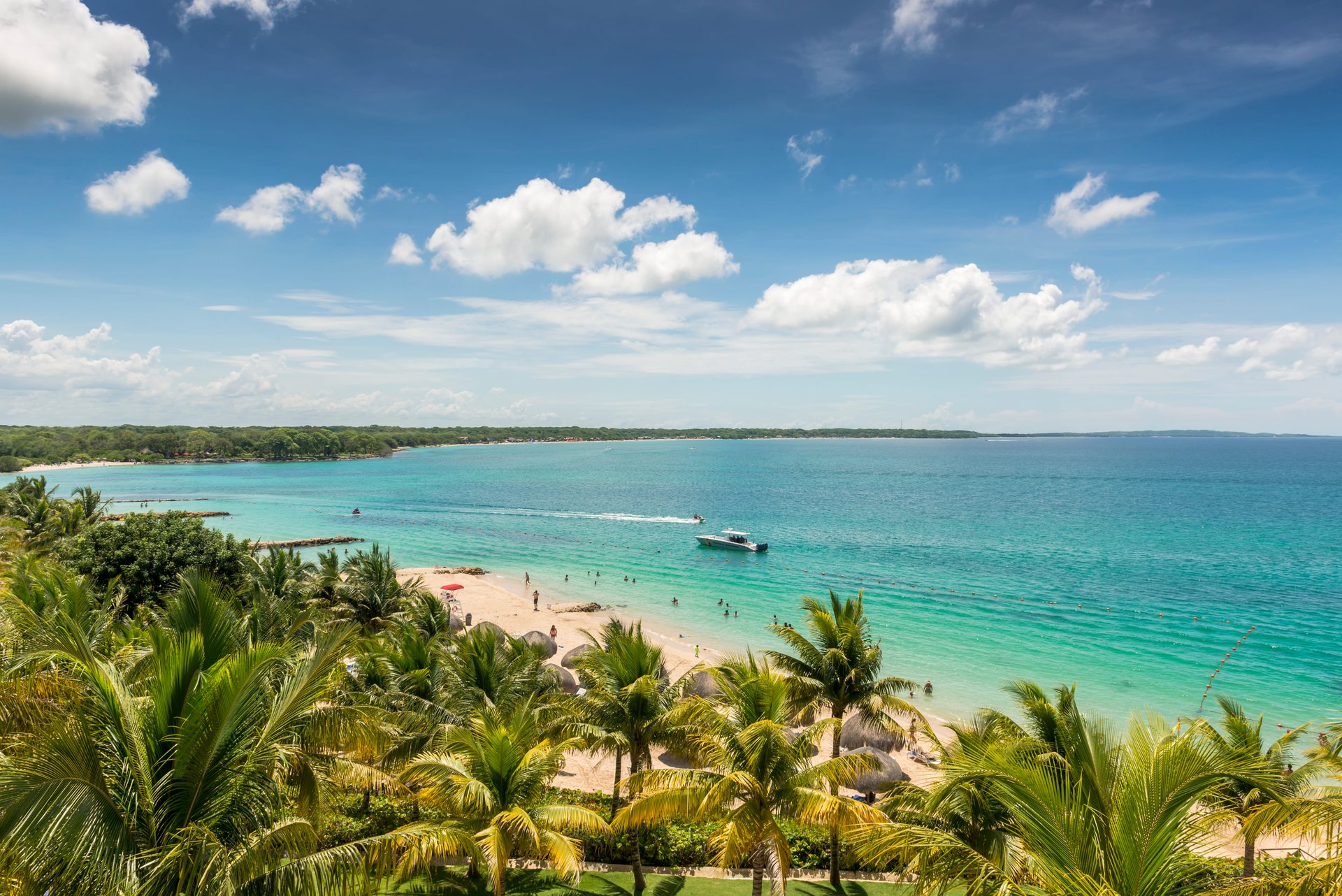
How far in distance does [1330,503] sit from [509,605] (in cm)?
12851

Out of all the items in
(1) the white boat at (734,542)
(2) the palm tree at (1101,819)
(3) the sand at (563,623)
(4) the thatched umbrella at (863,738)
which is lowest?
(3) the sand at (563,623)

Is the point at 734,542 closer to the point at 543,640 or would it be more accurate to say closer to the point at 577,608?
the point at 577,608

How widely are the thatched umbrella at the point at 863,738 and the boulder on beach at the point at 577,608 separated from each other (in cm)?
2716

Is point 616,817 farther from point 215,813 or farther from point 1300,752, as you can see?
point 1300,752

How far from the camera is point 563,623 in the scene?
47000 mm

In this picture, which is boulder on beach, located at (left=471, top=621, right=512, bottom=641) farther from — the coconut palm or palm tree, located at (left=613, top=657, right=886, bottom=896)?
the coconut palm

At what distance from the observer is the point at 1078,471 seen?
566 ft

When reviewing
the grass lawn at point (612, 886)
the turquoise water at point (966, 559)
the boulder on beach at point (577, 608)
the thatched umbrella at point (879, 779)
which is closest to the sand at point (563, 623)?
the boulder on beach at point (577, 608)

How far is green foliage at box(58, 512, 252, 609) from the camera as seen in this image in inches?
1220

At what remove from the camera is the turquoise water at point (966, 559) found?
37.1 metres

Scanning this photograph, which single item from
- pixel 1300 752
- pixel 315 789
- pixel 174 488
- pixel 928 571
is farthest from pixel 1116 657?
pixel 174 488

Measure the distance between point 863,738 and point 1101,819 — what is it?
20050 mm

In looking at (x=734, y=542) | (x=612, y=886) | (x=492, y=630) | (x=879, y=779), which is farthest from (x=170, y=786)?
(x=734, y=542)

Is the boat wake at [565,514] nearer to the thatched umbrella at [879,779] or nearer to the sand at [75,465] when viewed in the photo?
the thatched umbrella at [879,779]
